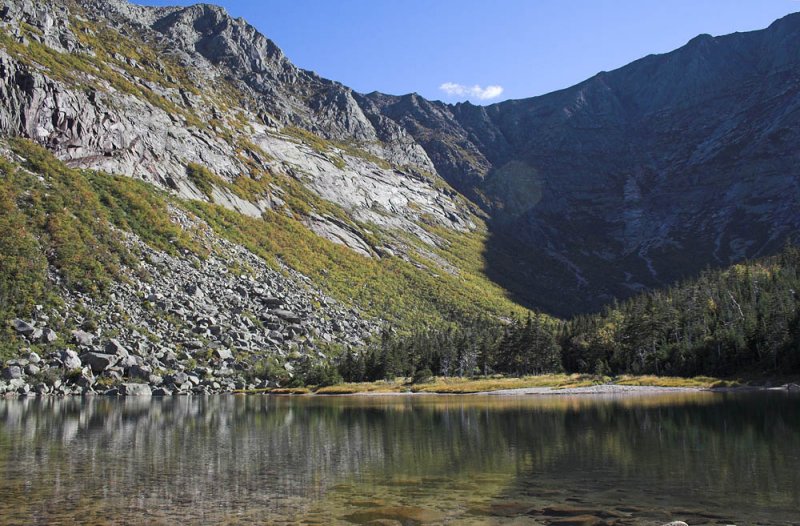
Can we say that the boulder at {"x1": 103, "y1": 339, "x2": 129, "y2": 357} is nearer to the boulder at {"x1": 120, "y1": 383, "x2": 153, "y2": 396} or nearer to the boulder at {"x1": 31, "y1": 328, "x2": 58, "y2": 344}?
the boulder at {"x1": 120, "y1": 383, "x2": 153, "y2": 396}

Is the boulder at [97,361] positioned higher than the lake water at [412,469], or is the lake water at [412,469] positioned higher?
the boulder at [97,361]

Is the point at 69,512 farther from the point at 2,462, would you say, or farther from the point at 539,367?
the point at 539,367

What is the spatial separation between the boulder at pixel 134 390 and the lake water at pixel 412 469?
34.5m

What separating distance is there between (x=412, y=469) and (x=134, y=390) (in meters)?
70.6

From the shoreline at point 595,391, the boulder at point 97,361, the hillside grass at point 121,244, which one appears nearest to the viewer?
the shoreline at point 595,391

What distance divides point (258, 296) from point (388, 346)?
32.5 meters

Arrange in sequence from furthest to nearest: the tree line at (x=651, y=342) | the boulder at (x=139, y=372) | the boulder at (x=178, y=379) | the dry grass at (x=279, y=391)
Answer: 1. the dry grass at (x=279, y=391)
2. the tree line at (x=651, y=342)
3. the boulder at (x=178, y=379)
4. the boulder at (x=139, y=372)

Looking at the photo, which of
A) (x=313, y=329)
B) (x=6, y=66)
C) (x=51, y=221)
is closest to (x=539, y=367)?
(x=313, y=329)

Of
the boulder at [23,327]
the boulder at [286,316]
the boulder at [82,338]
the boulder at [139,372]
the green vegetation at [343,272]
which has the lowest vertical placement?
the boulder at [139,372]

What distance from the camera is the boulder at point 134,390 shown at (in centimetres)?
8425

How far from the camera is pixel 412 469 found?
27.6 meters

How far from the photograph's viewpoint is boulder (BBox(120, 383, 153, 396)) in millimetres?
84250

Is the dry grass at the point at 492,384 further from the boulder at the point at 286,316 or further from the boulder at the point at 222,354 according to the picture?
the boulder at the point at 286,316

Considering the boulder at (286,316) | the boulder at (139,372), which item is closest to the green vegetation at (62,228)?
the boulder at (139,372)
